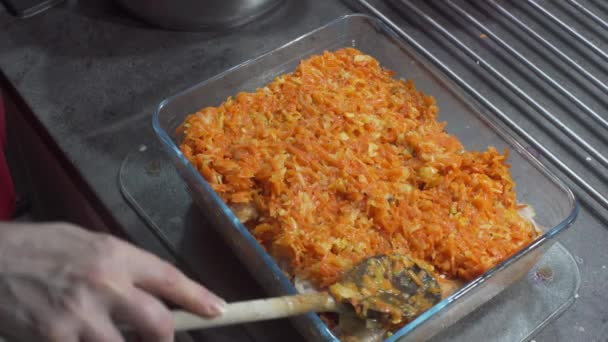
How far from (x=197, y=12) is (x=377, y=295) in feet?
2.49

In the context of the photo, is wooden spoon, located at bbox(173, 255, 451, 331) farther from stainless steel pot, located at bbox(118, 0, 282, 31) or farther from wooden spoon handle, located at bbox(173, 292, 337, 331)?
stainless steel pot, located at bbox(118, 0, 282, 31)

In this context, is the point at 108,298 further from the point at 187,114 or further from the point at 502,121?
the point at 502,121

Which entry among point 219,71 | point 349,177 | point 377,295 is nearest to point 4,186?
point 219,71

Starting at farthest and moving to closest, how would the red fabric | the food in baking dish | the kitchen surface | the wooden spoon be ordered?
the red fabric, the kitchen surface, the food in baking dish, the wooden spoon

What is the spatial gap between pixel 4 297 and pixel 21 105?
72cm

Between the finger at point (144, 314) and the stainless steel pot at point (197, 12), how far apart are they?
823 mm

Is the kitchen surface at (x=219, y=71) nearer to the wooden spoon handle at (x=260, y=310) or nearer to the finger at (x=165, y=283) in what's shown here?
the wooden spoon handle at (x=260, y=310)

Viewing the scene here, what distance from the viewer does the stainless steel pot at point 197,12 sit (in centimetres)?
122

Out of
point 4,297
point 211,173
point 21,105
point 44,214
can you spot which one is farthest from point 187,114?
point 44,214

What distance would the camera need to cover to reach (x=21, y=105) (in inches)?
45.1

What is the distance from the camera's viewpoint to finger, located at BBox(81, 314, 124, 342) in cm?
51

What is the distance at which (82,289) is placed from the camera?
0.52 metres

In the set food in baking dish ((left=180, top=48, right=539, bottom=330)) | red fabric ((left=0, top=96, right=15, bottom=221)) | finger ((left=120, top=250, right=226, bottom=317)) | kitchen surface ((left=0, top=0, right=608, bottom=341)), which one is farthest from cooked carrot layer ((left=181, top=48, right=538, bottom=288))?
red fabric ((left=0, top=96, right=15, bottom=221))

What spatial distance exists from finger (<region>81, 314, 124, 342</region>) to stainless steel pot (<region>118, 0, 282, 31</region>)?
84 cm
